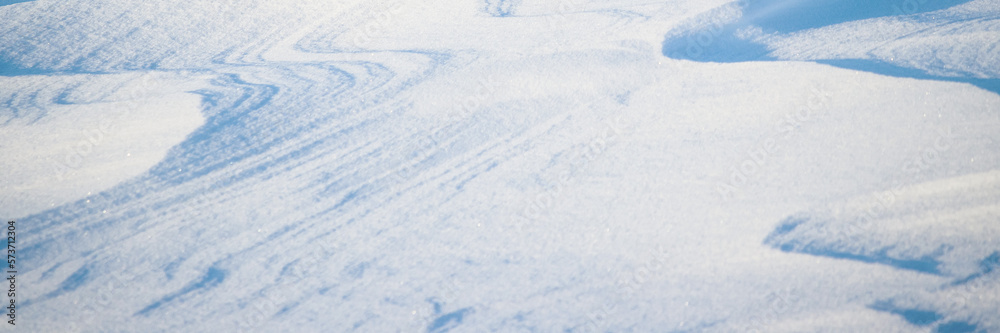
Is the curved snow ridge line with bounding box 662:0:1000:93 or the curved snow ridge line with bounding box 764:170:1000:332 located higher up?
the curved snow ridge line with bounding box 662:0:1000:93

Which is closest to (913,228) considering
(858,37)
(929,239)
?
(929,239)

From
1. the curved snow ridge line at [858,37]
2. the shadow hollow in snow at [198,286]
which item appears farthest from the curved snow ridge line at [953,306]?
the shadow hollow in snow at [198,286]

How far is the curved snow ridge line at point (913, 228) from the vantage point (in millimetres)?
723

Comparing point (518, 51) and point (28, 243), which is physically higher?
point (518, 51)

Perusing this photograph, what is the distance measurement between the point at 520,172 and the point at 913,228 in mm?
588

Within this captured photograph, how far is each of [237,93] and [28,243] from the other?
18.0 inches

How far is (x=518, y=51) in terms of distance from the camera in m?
1.21

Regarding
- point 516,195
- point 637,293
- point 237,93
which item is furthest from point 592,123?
point 237,93

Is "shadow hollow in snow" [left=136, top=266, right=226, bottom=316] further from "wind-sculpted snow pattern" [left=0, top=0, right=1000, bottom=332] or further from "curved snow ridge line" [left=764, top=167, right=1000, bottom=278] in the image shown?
"curved snow ridge line" [left=764, top=167, right=1000, bottom=278]

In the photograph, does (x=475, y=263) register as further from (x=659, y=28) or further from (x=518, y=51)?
(x=659, y=28)

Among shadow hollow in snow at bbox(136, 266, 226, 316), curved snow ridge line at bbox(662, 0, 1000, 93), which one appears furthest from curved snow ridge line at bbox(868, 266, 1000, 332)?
shadow hollow in snow at bbox(136, 266, 226, 316)

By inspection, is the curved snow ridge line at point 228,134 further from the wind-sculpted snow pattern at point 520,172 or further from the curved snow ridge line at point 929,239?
the curved snow ridge line at point 929,239

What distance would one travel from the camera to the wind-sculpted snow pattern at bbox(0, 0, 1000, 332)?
72 cm

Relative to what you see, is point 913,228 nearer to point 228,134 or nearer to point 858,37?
point 858,37
